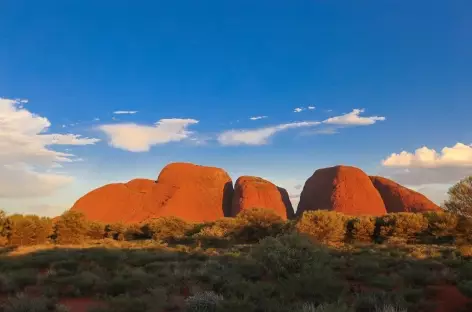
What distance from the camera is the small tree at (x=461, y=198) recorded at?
2303 centimetres

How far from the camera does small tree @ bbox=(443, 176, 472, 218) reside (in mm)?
23031

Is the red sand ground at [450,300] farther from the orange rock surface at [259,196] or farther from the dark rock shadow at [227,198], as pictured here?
the dark rock shadow at [227,198]

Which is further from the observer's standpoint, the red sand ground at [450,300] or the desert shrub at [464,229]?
the desert shrub at [464,229]

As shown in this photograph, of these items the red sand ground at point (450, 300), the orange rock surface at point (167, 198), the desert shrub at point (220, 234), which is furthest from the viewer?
the orange rock surface at point (167, 198)

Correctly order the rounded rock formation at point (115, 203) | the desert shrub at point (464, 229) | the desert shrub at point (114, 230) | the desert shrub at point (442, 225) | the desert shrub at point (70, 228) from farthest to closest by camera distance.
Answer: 1. the rounded rock formation at point (115, 203)
2. the desert shrub at point (114, 230)
3. the desert shrub at point (70, 228)
4. the desert shrub at point (442, 225)
5. the desert shrub at point (464, 229)

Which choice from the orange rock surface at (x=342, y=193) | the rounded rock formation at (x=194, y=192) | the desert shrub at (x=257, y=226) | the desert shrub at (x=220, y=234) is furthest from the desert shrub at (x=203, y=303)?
the rounded rock formation at (x=194, y=192)

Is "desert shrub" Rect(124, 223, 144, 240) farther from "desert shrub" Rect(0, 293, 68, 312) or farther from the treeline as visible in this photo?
"desert shrub" Rect(0, 293, 68, 312)

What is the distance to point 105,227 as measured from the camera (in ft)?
151

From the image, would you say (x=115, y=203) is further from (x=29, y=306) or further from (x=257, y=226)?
(x=29, y=306)

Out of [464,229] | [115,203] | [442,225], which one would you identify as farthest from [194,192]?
[464,229]

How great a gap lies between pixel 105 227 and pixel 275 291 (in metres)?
40.4

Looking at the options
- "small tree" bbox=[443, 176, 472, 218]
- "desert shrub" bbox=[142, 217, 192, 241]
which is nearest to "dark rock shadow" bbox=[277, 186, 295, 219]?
"desert shrub" bbox=[142, 217, 192, 241]

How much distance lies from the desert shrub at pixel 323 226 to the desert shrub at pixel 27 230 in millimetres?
23434

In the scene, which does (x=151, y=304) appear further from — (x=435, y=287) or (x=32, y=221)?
(x=32, y=221)
